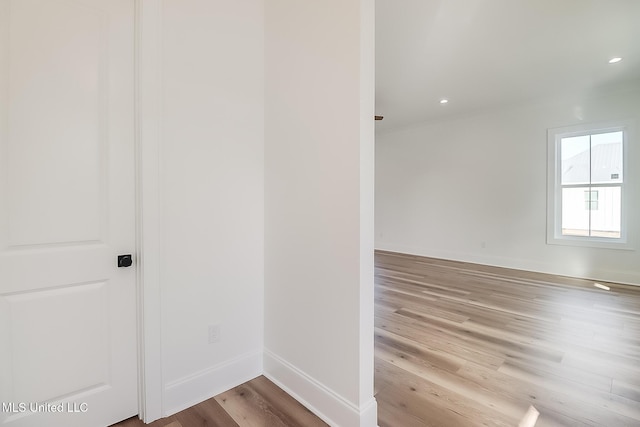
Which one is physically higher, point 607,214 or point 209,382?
point 607,214

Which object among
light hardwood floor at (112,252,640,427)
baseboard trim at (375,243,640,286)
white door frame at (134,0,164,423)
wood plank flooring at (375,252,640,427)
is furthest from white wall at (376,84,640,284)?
white door frame at (134,0,164,423)

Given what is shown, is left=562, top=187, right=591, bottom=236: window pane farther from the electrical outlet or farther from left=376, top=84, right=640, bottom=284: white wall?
the electrical outlet

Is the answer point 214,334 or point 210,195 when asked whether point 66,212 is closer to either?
point 210,195

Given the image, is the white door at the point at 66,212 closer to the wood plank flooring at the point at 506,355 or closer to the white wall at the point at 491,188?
the wood plank flooring at the point at 506,355

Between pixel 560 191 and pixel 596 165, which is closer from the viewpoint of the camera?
pixel 596 165

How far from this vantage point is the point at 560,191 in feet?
15.3

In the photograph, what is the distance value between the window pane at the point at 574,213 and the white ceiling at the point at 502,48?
5.07 feet

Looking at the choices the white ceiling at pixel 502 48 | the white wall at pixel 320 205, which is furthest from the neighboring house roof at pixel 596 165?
the white wall at pixel 320 205

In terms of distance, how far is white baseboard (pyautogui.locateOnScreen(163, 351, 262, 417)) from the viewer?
5.08ft

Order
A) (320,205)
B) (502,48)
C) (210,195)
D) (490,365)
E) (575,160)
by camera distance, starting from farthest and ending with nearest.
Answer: (575,160) → (502,48) → (490,365) → (210,195) → (320,205)

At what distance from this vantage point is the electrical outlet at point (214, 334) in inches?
66.9

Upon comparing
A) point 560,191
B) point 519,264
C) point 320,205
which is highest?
point 560,191

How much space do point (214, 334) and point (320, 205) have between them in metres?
1.03

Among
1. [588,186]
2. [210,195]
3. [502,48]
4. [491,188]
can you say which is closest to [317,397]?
[210,195]
